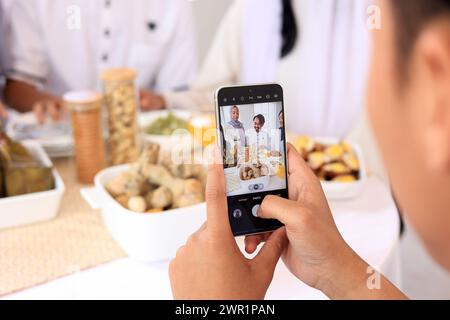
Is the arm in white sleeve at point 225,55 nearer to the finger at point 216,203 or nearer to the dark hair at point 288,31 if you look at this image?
the dark hair at point 288,31

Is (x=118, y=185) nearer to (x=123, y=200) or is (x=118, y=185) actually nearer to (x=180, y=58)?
(x=123, y=200)

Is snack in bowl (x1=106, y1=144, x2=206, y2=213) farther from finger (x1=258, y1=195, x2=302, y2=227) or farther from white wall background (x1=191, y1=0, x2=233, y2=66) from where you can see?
white wall background (x1=191, y1=0, x2=233, y2=66)

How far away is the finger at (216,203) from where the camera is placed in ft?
1.66

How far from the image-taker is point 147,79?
5.58 feet

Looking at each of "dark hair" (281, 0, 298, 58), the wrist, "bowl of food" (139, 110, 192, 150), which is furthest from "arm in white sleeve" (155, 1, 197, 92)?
the wrist

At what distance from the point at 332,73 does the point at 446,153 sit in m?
1.33

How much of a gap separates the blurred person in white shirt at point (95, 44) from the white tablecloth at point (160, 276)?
0.93 metres

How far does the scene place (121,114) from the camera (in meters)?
0.92

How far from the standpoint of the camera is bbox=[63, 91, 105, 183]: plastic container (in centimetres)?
88

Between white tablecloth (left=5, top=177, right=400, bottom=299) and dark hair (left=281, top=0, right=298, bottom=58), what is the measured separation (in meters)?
0.82

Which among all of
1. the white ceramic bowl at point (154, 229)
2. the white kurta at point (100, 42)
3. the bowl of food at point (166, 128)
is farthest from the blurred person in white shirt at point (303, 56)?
the white ceramic bowl at point (154, 229)

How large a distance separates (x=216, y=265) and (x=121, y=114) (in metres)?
0.50

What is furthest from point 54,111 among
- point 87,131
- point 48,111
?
point 87,131

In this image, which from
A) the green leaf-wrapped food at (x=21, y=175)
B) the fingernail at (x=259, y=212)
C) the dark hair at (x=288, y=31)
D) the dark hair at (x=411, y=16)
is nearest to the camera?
the dark hair at (x=411, y=16)
